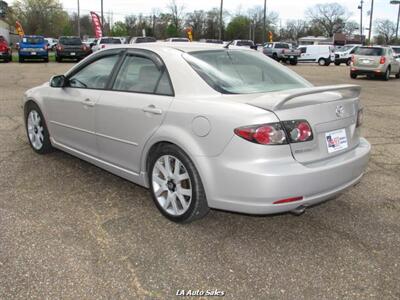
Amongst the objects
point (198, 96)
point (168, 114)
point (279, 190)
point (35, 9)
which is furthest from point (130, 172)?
point (35, 9)

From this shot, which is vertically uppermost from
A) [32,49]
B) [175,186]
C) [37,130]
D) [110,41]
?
[110,41]

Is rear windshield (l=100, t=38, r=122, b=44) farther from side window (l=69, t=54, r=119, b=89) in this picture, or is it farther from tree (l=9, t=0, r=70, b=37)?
tree (l=9, t=0, r=70, b=37)

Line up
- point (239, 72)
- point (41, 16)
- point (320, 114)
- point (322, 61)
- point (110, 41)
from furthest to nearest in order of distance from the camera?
1. point (41, 16)
2. point (322, 61)
3. point (110, 41)
4. point (239, 72)
5. point (320, 114)

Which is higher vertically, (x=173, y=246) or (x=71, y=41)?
(x=71, y=41)

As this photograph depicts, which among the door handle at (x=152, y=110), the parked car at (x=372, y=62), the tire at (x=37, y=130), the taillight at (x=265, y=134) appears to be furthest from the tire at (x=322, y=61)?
the taillight at (x=265, y=134)

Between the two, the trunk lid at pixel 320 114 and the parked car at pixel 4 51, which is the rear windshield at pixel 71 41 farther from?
the trunk lid at pixel 320 114

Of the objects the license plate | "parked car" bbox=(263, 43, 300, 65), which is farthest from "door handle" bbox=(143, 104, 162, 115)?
"parked car" bbox=(263, 43, 300, 65)

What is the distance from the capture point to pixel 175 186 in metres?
3.79

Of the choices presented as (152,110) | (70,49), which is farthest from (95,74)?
(70,49)

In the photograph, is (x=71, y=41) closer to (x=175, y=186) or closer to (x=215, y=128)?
(x=175, y=186)

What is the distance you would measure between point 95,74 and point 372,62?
18.6 metres

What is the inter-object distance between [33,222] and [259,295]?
2.10 meters

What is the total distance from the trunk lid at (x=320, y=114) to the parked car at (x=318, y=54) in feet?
118

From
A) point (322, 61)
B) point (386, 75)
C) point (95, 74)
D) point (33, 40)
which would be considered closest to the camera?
point (95, 74)
